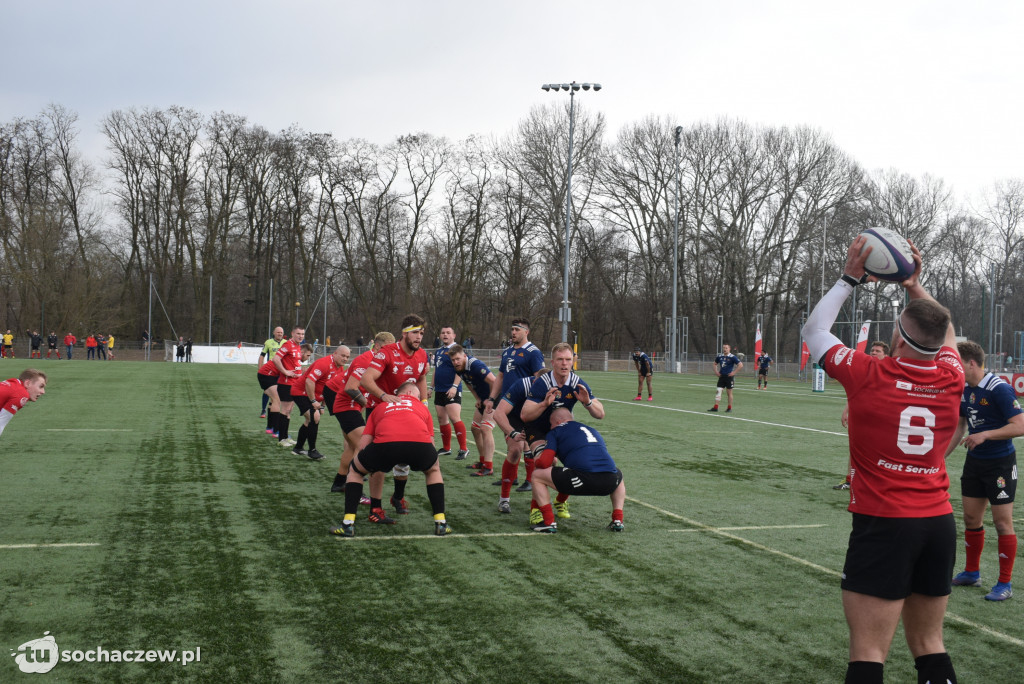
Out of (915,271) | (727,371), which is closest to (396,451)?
(915,271)

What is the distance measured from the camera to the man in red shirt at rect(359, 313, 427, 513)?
7.91 metres

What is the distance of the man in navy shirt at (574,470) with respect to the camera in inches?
277

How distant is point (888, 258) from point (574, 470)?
414 cm

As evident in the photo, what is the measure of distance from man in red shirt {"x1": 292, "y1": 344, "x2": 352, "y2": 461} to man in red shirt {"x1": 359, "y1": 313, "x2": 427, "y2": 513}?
1.96 meters

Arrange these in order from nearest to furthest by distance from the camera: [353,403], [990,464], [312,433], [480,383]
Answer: [990,464], [353,403], [480,383], [312,433]

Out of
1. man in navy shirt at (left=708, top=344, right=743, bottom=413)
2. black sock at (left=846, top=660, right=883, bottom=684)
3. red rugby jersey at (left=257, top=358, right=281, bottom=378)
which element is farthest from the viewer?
man in navy shirt at (left=708, top=344, right=743, bottom=413)

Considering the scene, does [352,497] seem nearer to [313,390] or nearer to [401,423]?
[401,423]

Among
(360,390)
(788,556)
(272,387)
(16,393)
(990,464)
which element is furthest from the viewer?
(272,387)

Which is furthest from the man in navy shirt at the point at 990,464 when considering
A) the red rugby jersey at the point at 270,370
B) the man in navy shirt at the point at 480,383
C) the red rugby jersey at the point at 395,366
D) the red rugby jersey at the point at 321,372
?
the red rugby jersey at the point at 270,370

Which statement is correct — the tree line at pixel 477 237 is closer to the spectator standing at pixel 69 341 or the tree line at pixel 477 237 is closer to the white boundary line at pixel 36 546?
the spectator standing at pixel 69 341

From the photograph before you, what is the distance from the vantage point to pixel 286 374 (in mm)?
12703

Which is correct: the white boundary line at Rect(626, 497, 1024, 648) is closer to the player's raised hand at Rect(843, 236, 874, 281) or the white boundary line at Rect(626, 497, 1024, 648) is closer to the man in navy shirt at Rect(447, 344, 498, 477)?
the man in navy shirt at Rect(447, 344, 498, 477)

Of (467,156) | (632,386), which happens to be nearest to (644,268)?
(467,156)

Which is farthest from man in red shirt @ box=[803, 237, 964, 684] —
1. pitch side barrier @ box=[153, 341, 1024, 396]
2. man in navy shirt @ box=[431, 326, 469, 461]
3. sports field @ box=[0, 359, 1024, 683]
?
pitch side barrier @ box=[153, 341, 1024, 396]
